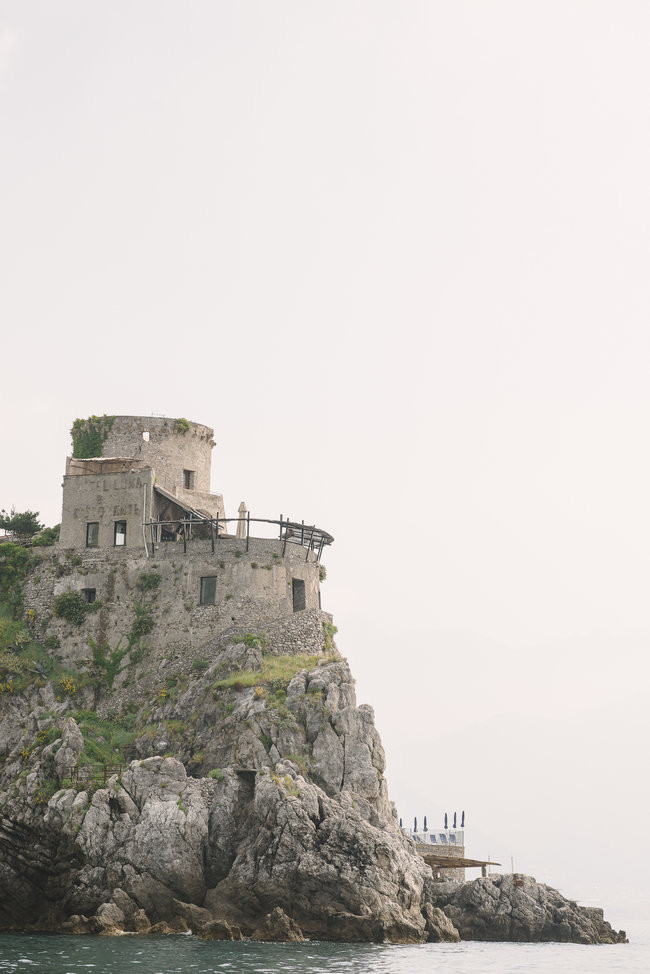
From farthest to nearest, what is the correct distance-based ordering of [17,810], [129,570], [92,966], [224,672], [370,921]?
[129,570]
[224,672]
[17,810]
[370,921]
[92,966]

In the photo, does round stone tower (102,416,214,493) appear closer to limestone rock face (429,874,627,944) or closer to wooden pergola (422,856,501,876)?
wooden pergola (422,856,501,876)

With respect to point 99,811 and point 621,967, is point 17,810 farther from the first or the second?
point 621,967

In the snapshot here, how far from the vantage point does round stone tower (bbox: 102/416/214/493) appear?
78.1 meters

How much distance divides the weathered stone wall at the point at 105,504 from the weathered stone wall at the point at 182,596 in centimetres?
113

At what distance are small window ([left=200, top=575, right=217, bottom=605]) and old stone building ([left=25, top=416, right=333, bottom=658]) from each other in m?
0.06

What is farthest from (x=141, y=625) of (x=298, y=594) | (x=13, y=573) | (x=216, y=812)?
(x=216, y=812)

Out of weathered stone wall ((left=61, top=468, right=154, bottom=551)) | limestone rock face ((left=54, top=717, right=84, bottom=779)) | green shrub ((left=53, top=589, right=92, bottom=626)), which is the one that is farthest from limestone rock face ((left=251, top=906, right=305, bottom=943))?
weathered stone wall ((left=61, top=468, right=154, bottom=551))

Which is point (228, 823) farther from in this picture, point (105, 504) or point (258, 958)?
point (105, 504)

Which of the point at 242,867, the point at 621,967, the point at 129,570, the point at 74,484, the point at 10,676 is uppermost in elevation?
the point at 74,484

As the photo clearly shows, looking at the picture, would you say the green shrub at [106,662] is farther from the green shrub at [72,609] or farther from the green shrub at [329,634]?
the green shrub at [329,634]

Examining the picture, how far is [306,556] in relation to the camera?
242 feet

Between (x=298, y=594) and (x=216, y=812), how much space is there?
19.9 metres

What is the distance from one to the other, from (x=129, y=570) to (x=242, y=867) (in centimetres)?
2415

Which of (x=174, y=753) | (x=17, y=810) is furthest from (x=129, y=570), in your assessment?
(x=17, y=810)
